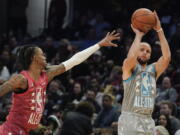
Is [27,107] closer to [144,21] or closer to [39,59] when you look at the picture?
[39,59]

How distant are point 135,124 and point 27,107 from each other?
4.16 ft

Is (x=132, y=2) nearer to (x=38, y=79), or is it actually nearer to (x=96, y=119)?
(x=96, y=119)

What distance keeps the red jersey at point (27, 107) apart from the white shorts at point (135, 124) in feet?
3.36

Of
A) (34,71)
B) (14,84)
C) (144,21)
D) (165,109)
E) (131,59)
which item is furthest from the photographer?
(165,109)

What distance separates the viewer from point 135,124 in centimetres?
707

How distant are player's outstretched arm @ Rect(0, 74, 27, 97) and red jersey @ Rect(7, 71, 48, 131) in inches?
3.0

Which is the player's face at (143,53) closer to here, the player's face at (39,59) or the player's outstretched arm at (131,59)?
the player's outstretched arm at (131,59)

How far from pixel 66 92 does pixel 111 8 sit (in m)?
5.45

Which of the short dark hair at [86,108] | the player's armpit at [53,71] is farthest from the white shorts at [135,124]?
the short dark hair at [86,108]

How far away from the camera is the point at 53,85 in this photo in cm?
1422

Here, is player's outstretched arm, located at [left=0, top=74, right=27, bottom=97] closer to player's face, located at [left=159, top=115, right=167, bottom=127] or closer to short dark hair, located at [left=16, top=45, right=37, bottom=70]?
short dark hair, located at [left=16, top=45, right=37, bottom=70]

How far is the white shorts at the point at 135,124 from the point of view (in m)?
7.07

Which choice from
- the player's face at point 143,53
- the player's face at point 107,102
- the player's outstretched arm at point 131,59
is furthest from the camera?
the player's face at point 107,102

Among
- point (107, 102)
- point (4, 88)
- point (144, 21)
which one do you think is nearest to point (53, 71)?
point (4, 88)
